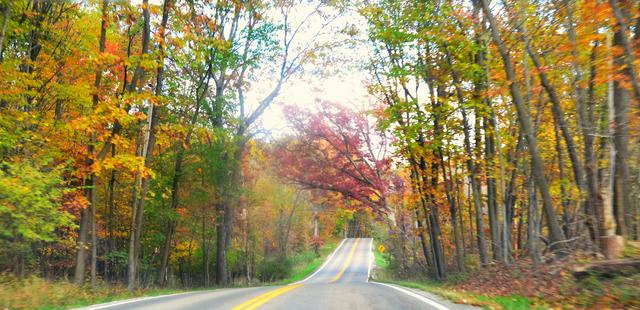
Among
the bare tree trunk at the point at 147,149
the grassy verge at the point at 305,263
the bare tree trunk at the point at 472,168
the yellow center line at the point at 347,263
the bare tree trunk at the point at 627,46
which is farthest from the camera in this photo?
the grassy verge at the point at 305,263

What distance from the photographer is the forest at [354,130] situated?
9.44 meters

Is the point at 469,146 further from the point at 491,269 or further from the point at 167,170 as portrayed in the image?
the point at 167,170

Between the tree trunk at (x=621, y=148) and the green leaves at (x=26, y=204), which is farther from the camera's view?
the green leaves at (x=26, y=204)

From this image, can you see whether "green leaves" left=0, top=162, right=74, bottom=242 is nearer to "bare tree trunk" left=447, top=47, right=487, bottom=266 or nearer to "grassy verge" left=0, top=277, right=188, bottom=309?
"grassy verge" left=0, top=277, right=188, bottom=309

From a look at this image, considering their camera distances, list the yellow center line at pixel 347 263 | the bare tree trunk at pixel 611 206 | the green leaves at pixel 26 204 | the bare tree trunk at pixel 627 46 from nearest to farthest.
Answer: the bare tree trunk at pixel 627 46 < the bare tree trunk at pixel 611 206 < the green leaves at pixel 26 204 < the yellow center line at pixel 347 263

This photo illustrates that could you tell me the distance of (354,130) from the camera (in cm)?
2105

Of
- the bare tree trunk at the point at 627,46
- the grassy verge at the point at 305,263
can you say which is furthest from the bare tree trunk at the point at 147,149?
the grassy verge at the point at 305,263

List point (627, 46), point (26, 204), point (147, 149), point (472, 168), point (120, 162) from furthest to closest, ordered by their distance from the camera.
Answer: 1. point (147, 149)
2. point (472, 168)
3. point (120, 162)
4. point (26, 204)
5. point (627, 46)

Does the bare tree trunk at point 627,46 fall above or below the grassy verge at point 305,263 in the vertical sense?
above

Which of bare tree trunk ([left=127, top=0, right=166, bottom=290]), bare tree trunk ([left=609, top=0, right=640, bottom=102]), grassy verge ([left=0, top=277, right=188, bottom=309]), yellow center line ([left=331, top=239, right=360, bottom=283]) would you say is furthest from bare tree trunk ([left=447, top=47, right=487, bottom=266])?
yellow center line ([left=331, top=239, right=360, bottom=283])

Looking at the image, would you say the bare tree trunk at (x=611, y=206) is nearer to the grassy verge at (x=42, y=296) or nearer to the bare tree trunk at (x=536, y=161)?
the bare tree trunk at (x=536, y=161)

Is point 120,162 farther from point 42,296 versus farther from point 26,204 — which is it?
point 42,296

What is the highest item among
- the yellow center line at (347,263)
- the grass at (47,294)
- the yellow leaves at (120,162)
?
the yellow leaves at (120,162)

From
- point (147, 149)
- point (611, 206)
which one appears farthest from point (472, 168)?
point (147, 149)
